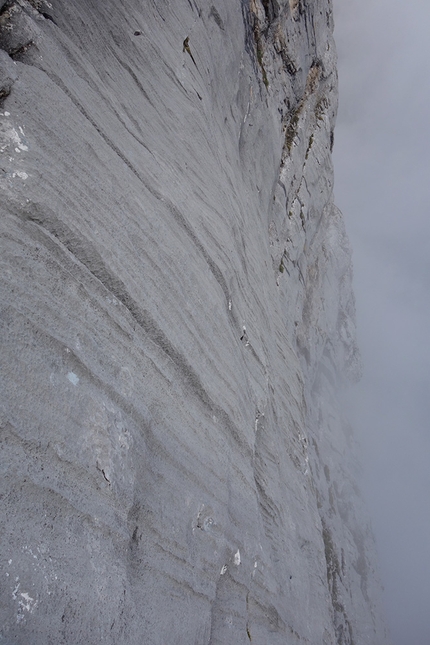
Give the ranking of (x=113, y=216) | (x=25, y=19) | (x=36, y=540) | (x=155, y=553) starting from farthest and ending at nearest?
(x=113, y=216) → (x=25, y=19) → (x=155, y=553) → (x=36, y=540)

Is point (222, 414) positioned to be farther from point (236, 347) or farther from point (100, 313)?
point (100, 313)

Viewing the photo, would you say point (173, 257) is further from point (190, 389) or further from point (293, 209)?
point (293, 209)

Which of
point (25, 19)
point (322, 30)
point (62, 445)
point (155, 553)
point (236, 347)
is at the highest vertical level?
point (322, 30)

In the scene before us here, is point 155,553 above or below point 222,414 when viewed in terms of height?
below

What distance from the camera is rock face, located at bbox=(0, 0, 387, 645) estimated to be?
13.9 feet

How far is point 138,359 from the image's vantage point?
619 centimetres

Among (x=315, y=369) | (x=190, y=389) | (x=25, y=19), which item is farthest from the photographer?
(x=315, y=369)

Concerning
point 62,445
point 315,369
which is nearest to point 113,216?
point 62,445

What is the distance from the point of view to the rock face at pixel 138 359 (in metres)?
4.24

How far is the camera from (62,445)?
441cm

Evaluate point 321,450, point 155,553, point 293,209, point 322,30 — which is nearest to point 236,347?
point 155,553

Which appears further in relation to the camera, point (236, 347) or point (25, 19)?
point (236, 347)

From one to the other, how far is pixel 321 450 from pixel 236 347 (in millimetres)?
22600

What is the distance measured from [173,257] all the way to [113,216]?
1.82 metres
